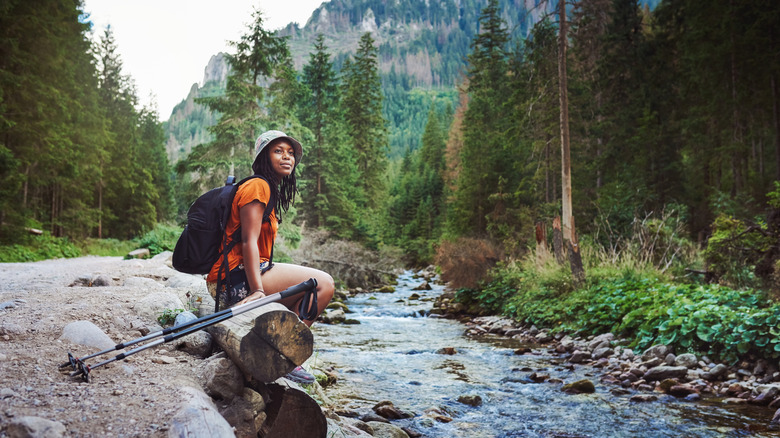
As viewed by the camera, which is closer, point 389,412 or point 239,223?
point 239,223

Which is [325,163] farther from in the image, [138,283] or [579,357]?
[579,357]

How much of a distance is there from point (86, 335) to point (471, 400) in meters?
4.12

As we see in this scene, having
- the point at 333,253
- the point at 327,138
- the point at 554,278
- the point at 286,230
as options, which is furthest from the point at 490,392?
the point at 327,138

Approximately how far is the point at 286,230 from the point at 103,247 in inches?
398

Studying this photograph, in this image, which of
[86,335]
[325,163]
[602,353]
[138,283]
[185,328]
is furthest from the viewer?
[325,163]

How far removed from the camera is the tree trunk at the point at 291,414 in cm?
304

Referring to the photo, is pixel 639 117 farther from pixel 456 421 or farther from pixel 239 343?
pixel 239 343

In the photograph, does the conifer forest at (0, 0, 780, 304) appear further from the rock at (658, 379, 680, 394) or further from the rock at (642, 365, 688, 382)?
the rock at (658, 379, 680, 394)

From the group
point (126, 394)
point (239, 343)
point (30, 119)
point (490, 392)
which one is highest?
point (30, 119)

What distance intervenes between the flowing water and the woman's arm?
2.51 metres

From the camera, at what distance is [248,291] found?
10.8 ft

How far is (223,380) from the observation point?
2.96 metres

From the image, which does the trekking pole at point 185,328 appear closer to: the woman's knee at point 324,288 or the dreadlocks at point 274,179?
the woman's knee at point 324,288

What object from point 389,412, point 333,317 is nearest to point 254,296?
point 389,412
